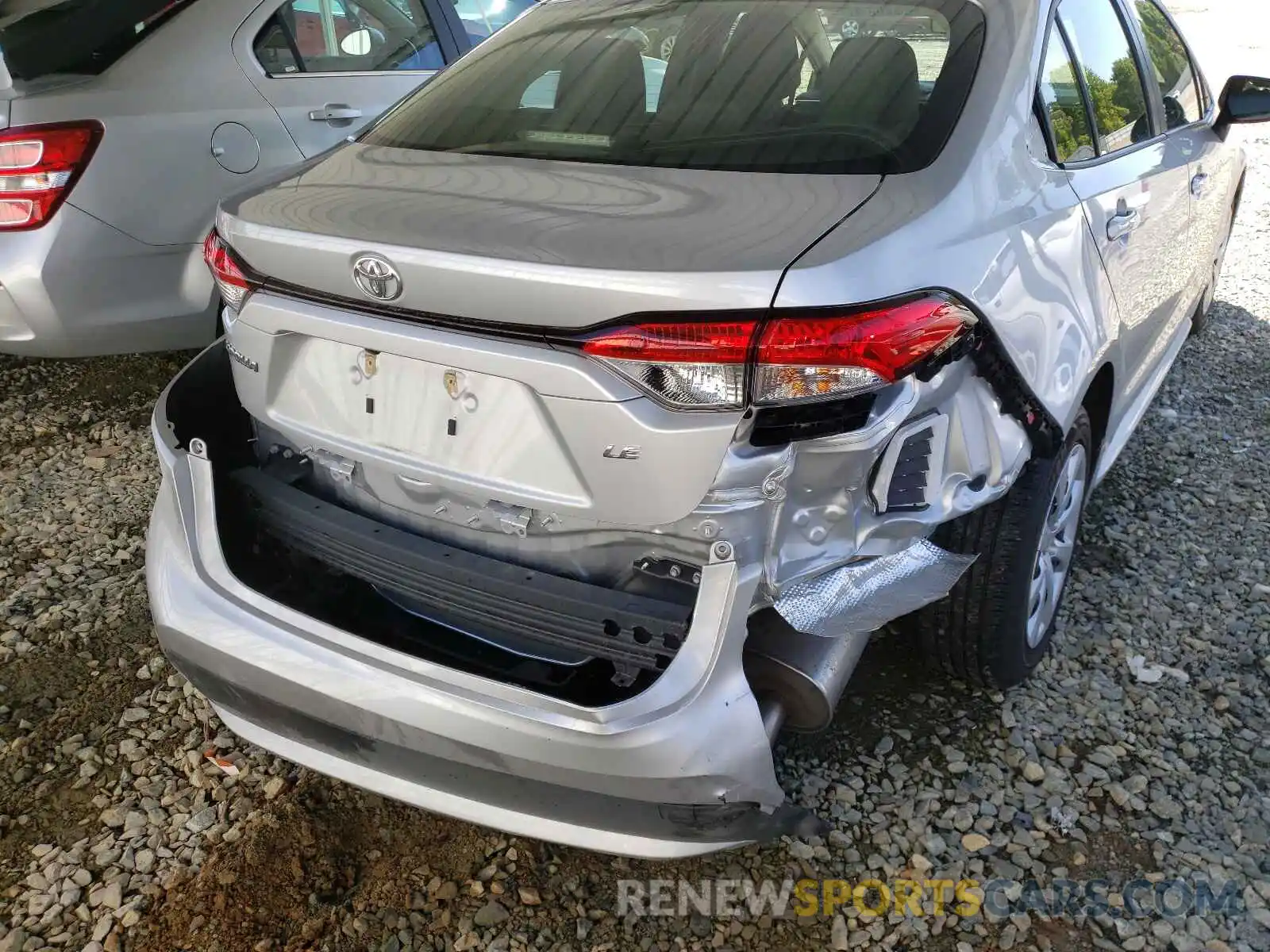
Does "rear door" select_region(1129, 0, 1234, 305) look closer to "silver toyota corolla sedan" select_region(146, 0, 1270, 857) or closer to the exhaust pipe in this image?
"silver toyota corolla sedan" select_region(146, 0, 1270, 857)

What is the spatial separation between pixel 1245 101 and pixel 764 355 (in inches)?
106

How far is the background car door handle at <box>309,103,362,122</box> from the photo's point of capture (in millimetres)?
3623

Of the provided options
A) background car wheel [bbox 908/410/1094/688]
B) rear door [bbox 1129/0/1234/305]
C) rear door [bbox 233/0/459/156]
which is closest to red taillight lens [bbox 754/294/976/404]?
background car wheel [bbox 908/410/1094/688]

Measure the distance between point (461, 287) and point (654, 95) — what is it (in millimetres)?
831

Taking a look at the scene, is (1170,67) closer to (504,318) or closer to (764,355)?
(764,355)

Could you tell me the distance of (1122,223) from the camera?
7.54 ft

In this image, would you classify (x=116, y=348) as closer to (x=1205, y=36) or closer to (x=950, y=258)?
(x=950, y=258)

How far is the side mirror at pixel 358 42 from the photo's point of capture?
12.6 ft

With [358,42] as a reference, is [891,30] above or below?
above

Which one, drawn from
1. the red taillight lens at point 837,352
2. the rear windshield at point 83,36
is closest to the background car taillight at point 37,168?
the rear windshield at point 83,36

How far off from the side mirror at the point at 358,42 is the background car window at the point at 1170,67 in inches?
107

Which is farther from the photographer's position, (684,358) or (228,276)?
(228,276)

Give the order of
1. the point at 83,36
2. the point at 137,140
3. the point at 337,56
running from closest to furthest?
the point at 137,140 → the point at 83,36 → the point at 337,56

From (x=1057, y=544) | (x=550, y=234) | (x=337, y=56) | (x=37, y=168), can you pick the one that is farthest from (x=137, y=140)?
(x=1057, y=544)
